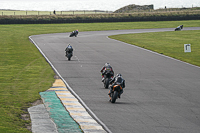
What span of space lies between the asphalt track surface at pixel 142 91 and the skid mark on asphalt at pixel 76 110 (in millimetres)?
409

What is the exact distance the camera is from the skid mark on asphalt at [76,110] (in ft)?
40.7

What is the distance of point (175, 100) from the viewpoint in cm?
1647

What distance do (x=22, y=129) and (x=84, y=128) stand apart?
206 centimetres

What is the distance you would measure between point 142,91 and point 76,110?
4832 millimetres

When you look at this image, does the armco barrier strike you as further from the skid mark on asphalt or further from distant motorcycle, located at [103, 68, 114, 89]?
distant motorcycle, located at [103, 68, 114, 89]

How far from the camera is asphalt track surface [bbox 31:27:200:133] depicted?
12906 millimetres

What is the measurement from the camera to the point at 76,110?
48.6ft

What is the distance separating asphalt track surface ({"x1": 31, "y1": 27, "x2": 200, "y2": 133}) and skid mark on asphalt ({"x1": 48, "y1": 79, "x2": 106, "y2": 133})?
41 centimetres

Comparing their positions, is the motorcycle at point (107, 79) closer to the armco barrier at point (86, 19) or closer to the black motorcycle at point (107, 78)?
the black motorcycle at point (107, 78)

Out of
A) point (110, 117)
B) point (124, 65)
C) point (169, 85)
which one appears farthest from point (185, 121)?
point (124, 65)

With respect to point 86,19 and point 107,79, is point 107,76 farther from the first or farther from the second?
point 86,19

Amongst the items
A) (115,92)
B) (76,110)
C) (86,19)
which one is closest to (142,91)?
(115,92)

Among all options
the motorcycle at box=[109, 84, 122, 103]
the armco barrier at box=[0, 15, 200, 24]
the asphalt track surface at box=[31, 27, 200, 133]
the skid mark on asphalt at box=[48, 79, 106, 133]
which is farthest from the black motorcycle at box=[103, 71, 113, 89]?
the armco barrier at box=[0, 15, 200, 24]

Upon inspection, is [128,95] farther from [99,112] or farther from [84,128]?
[84,128]
